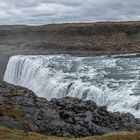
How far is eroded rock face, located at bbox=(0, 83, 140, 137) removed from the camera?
25.8 metres

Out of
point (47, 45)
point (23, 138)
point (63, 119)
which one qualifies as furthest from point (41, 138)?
point (47, 45)

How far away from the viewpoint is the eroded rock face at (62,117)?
1016 inches

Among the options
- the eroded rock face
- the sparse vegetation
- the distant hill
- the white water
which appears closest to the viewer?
the sparse vegetation

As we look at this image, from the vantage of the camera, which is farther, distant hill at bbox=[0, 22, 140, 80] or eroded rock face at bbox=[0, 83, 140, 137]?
distant hill at bbox=[0, 22, 140, 80]

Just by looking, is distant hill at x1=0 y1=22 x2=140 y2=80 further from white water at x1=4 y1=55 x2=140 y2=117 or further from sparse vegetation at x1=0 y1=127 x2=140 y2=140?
sparse vegetation at x1=0 y1=127 x2=140 y2=140

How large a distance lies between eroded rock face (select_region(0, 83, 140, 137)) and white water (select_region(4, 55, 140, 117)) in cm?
275

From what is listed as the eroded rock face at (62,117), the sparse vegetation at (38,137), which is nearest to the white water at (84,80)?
the eroded rock face at (62,117)

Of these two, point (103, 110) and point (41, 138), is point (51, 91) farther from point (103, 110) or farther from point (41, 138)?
point (41, 138)

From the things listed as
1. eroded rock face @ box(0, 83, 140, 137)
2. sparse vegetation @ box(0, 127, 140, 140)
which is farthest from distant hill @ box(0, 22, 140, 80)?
sparse vegetation @ box(0, 127, 140, 140)

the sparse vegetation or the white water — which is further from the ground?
the sparse vegetation

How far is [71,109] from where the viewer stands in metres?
30.5

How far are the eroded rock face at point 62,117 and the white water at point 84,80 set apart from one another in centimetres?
275

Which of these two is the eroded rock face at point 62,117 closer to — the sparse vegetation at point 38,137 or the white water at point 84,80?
the white water at point 84,80

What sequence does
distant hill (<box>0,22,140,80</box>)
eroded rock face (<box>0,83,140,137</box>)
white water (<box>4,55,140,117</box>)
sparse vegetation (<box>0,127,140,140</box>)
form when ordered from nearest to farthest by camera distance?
sparse vegetation (<box>0,127,140,140</box>)
eroded rock face (<box>0,83,140,137</box>)
white water (<box>4,55,140,117</box>)
distant hill (<box>0,22,140,80</box>)
